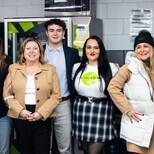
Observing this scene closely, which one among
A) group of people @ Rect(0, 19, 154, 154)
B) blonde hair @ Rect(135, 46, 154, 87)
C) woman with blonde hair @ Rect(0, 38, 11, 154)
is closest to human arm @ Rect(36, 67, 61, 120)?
group of people @ Rect(0, 19, 154, 154)

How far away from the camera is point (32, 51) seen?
135 inches

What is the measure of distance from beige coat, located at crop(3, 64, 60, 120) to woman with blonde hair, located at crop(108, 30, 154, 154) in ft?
→ 1.54

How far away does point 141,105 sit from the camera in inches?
127

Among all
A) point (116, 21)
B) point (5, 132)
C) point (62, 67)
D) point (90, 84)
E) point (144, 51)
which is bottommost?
point (5, 132)

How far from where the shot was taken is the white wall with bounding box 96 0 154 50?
4.43m

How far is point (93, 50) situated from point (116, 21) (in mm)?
1065

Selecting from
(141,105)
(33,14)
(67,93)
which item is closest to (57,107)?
(67,93)

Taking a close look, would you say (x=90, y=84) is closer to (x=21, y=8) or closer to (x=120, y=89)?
(x=120, y=89)

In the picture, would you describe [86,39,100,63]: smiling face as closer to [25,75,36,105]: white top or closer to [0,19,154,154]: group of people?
[0,19,154,154]: group of people

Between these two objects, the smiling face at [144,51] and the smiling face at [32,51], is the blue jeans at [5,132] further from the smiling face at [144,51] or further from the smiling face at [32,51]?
the smiling face at [144,51]

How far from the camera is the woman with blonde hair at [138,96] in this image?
3.21 metres

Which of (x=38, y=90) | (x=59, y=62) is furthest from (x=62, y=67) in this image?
(x=38, y=90)

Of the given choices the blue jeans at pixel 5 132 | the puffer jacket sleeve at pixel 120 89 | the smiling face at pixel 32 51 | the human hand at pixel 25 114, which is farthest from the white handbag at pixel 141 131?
the blue jeans at pixel 5 132

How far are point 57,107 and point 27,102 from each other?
13.2 inches
